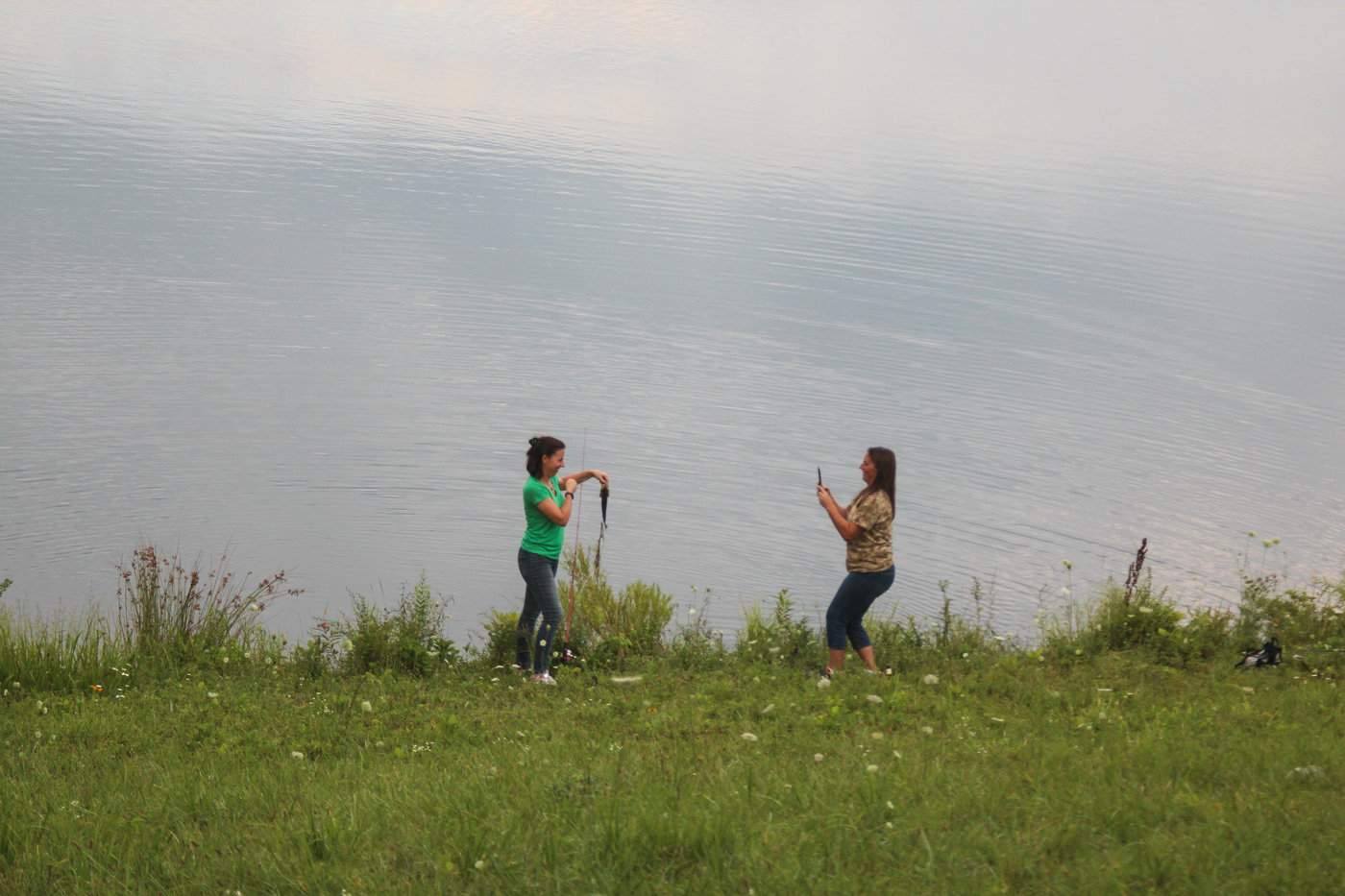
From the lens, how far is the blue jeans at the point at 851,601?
30.2ft

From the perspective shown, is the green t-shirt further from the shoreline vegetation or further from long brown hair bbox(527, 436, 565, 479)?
the shoreline vegetation

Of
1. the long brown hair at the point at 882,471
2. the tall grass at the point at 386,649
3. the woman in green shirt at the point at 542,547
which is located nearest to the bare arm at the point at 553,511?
the woman in green shirt at the point at 542,547

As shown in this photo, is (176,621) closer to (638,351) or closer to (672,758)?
(672,758)

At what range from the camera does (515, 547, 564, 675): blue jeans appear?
383 inches

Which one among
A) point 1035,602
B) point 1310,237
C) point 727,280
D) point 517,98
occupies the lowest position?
point 1035,602

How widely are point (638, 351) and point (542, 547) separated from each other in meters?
16.6

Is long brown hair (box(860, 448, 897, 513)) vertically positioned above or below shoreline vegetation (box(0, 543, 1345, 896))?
above

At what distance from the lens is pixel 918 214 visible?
49562mm

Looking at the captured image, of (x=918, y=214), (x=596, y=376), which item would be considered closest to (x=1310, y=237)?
(x=918, y=214)

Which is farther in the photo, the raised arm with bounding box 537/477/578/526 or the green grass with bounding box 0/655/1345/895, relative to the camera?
the raised arm with bounding box 537/477/578/526

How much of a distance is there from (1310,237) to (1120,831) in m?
49.8

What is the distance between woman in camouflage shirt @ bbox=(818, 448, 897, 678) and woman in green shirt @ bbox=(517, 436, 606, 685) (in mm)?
2113

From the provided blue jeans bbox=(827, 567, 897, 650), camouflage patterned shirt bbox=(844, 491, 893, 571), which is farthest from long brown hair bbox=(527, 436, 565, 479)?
blue jeans bbox=(827, 567, 897, 650)

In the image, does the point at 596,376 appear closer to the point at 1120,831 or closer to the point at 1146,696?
the point at 1146,696
